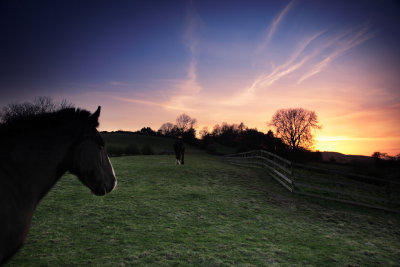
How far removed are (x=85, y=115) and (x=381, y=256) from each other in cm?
584

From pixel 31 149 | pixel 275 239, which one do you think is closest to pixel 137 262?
pixel 31 149

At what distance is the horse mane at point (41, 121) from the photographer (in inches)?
72.5

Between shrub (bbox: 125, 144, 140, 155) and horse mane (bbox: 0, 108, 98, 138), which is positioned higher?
horse mane (bbox: 0, 108, 98, 138)

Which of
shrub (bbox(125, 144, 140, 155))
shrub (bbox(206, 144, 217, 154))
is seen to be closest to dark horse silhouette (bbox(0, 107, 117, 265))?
shrub (bbox(125, 144, 140, 155))

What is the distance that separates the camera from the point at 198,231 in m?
4.59

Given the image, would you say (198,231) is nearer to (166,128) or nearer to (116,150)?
(116,150)

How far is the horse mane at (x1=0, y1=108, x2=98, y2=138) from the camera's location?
1841 mm

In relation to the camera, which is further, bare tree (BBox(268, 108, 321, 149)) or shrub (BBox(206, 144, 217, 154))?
shrub (BBox(206, 144, 217, 154))

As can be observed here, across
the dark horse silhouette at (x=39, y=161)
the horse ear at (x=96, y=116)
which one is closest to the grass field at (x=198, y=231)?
the dark horse silhouette at (x=39, y=161)

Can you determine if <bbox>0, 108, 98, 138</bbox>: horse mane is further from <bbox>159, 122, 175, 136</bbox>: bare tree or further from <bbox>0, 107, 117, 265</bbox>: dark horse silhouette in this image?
<bbox>159, 122, 175, 136</bbox>: bare tree

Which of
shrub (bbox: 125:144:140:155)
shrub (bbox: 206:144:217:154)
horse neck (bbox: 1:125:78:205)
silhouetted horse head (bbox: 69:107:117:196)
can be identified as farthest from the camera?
shrub (bbox: 206:144:217:154)

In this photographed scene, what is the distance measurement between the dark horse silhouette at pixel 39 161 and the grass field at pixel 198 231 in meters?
1.84

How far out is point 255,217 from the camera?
19.3ft

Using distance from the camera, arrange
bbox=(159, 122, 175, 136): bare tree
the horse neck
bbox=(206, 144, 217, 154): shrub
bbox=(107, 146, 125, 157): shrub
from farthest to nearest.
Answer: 1. bbox=(159, 122, 175, 136): bare tree
2. bbox=(206, 144, 217, 154): shrub
3. bbox=(107, 146, 125, 157): shrub
4. the horse neck
